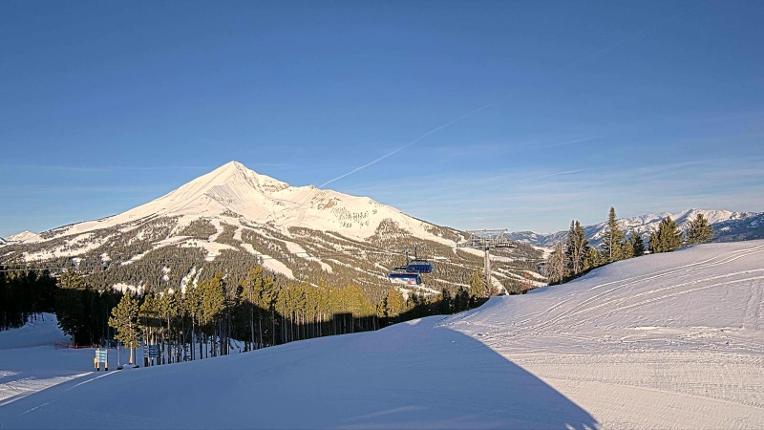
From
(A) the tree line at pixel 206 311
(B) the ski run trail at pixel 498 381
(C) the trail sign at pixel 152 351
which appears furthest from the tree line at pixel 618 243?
(C) the trail sign at pixel 152 351

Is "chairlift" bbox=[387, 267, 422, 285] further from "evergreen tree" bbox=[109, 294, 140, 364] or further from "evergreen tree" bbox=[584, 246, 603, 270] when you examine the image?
"evergreen tree" bbox=[109, 294, 140, 364]

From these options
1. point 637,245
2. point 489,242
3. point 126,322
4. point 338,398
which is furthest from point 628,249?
point 338,398

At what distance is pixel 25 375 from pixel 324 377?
17.8 metres

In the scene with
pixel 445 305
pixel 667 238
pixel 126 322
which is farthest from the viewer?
pixel 445 305

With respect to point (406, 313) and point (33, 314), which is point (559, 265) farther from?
point (33, 314)

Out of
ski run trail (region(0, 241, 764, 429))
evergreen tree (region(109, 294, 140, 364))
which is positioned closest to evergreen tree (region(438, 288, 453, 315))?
evergreen tree (region(109, 294, 140, 364))

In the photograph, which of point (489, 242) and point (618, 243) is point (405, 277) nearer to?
point (489, 242)

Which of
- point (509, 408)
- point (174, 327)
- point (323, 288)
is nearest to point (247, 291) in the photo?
point (174, 327)

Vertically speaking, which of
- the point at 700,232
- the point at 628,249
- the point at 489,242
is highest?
the point at 489,242

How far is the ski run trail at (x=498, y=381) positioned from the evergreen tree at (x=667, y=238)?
112 feet

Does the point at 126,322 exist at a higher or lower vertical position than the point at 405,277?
lower

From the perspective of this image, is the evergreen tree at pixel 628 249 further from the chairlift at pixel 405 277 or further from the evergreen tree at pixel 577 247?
the chairlift at pixel 405 277

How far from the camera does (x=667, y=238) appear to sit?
53750mm

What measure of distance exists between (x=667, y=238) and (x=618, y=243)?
4.93 metres
